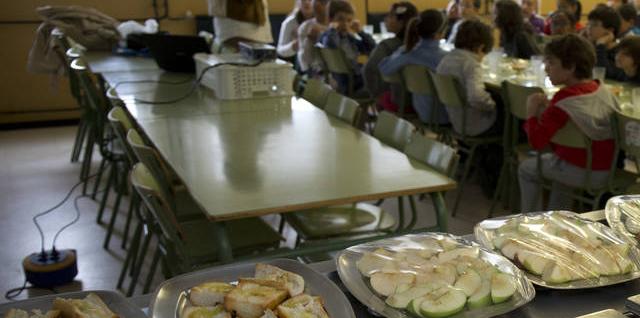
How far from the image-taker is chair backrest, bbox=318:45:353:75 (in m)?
5.08

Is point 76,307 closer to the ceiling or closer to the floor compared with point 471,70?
closer to the ceiling

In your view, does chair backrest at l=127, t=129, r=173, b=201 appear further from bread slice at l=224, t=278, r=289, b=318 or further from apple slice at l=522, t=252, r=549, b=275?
apple slice at l=522, t=252, r=549, b=275

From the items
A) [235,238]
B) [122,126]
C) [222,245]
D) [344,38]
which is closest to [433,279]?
[222,245]

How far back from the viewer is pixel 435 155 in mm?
2350

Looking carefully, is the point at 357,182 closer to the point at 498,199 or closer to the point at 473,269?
the point at 473,269

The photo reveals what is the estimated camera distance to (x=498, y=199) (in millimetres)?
4133

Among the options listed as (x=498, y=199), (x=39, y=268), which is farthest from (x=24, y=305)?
(x=498, y=199)

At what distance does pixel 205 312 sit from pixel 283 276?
0.15 m

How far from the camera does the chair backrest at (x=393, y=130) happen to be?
2.65 metres

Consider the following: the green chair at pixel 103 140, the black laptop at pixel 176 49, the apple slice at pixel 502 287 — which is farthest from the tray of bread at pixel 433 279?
the black laptop at pixel 176 49

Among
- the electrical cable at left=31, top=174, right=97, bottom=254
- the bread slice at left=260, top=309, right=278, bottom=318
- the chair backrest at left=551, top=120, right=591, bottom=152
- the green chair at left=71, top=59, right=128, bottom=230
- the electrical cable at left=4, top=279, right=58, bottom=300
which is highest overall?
the bread slice at left=260, top=309, right=278, bottom=318

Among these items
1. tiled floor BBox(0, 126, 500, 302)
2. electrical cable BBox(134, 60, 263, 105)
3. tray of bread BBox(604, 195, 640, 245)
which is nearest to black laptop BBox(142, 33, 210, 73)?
electrical cable BBox(134, 60, 263, 105)

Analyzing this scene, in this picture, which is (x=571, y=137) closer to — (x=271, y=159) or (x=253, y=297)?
(x=271, y=159)

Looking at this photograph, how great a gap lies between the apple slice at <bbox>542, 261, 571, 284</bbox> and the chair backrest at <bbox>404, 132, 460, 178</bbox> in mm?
1142
